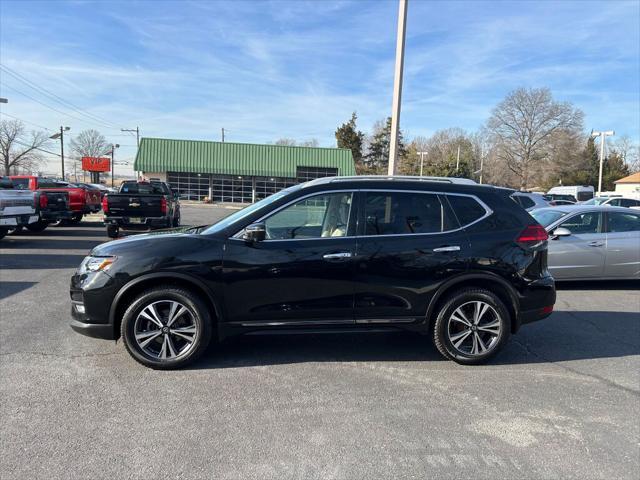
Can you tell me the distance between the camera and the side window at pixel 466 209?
4887mm

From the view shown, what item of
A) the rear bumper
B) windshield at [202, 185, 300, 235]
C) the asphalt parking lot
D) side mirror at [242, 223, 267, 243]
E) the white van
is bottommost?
the asphalt parking lot

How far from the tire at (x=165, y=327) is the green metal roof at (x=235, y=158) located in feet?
→ 141

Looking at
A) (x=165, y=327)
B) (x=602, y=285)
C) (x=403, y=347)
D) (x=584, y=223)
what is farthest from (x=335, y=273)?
(x=602, y=285)

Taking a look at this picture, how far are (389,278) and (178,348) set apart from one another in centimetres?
217

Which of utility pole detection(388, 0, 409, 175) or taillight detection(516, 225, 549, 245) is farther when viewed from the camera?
utility pole detection(388, 0, 409, 175)

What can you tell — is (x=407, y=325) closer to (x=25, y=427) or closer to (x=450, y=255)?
(x=450, y=255)

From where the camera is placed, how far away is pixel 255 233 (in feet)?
14.5

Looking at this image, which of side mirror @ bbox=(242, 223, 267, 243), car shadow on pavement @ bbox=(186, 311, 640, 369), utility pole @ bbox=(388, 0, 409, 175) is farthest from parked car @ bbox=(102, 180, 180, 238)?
side mirror @ bbox=(242, 223, 267, 243)

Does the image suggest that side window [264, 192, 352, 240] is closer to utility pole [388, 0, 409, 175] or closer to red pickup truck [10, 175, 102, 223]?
utility pole [388, 0, 409, 175]

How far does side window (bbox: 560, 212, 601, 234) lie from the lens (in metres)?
8.62

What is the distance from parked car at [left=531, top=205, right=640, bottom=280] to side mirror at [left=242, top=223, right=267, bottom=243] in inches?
236

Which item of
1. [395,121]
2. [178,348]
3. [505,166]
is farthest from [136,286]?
[505,166]

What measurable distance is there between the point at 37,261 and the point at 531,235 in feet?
33.3

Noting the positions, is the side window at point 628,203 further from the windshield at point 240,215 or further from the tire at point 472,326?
the windshield at point 240,215
